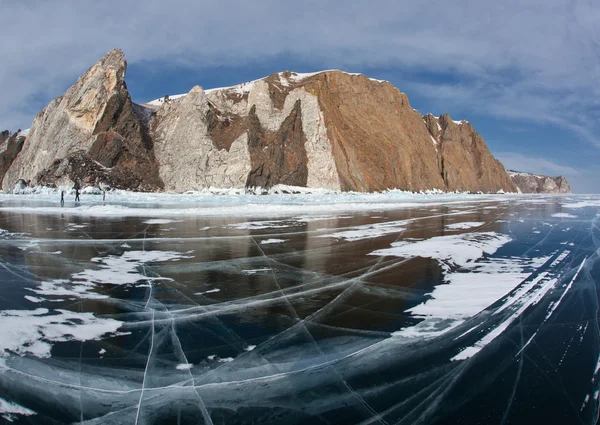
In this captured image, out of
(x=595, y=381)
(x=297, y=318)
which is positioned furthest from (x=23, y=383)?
(x=595, y=381)

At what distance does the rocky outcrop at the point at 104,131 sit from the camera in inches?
1698

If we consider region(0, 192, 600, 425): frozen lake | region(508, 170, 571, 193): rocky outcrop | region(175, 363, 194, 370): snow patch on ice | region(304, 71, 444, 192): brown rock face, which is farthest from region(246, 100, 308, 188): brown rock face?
→ region(508, 170, 571, 193): rocky outcrop

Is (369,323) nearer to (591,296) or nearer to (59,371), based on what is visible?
(59,371)

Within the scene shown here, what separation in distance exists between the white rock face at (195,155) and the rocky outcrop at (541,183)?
6633 inches

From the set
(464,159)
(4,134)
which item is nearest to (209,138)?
(4,134)

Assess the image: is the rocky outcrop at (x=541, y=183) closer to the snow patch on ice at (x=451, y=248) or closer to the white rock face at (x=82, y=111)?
the white rock face at (x=82, y=111)

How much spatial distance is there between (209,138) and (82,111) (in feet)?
54.4

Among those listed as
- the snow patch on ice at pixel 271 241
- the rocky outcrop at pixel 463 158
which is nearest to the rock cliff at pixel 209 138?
the snow patch on ice at pixel 271 241

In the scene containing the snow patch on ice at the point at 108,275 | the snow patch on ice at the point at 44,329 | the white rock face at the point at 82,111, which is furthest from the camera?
the white rock face at the point at 82,111

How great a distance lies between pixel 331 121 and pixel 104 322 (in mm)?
47937

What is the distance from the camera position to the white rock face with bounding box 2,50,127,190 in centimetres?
4553

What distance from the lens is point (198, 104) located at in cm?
4659

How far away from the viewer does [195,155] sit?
4456 centimetres

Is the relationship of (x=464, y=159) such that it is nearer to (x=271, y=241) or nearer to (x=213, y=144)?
(x=213, y=144)
